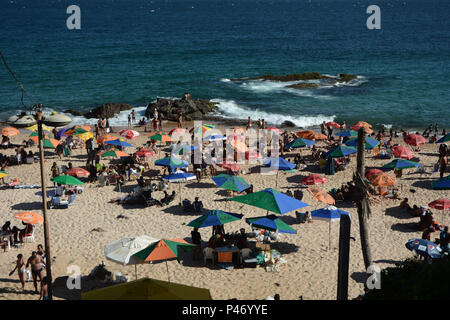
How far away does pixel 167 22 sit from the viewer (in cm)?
12300

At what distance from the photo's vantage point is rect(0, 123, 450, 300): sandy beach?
14.2 meters

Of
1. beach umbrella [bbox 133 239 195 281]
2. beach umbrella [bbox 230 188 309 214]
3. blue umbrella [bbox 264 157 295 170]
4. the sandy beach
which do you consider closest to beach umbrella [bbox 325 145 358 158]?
the sandy beach

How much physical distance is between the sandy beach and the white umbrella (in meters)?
1.32

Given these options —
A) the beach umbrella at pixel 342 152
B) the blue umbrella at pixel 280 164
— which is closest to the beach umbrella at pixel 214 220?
the blue umbrella at pixel 280 164

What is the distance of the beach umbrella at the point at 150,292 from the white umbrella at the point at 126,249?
11.5ft

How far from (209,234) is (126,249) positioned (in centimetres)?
458

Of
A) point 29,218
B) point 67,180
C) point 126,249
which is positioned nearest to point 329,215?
point 126,249

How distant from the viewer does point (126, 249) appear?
44.7ft

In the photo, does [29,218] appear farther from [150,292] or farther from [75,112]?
[75,112]

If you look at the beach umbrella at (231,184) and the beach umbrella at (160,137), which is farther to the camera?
the beach umbrella at (160,137)

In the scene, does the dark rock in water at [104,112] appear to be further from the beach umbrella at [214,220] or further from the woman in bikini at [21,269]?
the woman in bikini at [21,269]

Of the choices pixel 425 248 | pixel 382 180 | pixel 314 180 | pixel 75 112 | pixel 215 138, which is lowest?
pixel 425 248

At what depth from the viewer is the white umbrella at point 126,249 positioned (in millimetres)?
13336
